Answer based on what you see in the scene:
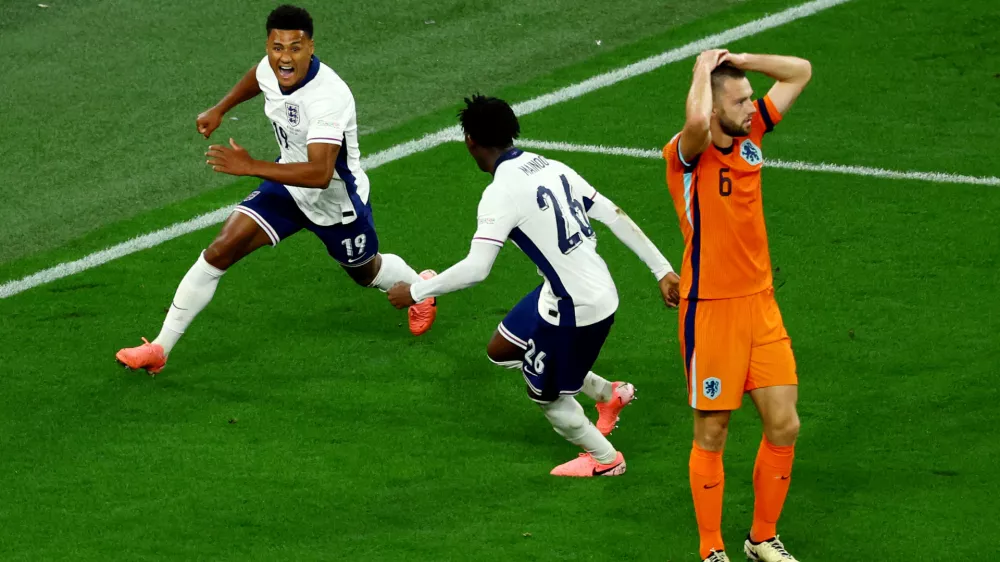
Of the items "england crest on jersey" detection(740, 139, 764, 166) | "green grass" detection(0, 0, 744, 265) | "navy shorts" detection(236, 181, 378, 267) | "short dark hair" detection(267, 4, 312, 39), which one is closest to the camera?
"england crest on jersey" detection(740, 139, 764, 166)

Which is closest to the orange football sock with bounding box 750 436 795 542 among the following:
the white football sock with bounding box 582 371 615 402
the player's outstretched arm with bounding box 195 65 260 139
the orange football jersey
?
the orange football jersey

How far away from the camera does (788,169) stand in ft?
38.7

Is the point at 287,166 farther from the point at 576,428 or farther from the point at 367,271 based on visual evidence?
the point at 576,428

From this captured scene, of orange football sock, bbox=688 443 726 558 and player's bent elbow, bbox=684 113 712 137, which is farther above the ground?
player's bent elbow, bbox=684 113 712 137

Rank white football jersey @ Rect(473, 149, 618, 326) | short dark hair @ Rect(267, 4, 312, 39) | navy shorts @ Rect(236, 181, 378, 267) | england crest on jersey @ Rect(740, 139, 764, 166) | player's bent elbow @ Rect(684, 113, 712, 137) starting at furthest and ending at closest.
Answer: navy shorts @ Rect(236, 181, 378, 267)
short dark hair @ Rect(267, 4, 312, 39)
white football jersey @ Rect(473, 149, 618, 326)
england crest on jersey @ Rect(740, 139, 764, 166)
player's bent elbow @ Rect(684, 113, 712, 137)

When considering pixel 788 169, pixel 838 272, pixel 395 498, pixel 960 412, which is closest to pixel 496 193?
pixel 395 498

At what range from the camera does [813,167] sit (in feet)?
38.8

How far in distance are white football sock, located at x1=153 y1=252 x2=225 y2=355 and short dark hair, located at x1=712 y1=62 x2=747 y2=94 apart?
11.8ft

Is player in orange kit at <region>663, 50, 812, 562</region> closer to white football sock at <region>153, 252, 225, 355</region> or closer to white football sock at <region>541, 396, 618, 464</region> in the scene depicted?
white football sock at <region>541, 396, 618, 464</region>

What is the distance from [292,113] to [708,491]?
356 cm

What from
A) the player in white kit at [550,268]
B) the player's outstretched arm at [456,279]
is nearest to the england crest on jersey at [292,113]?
the player in white kit at [550,268]

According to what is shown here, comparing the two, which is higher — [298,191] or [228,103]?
[228,103]

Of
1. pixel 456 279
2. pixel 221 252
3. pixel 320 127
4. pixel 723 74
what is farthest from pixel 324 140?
pixel 723 74

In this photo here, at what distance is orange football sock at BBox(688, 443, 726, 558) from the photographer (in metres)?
6.82
